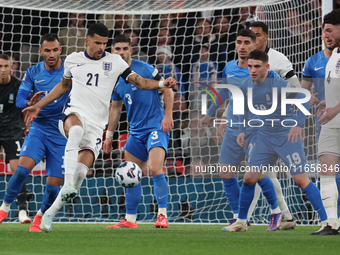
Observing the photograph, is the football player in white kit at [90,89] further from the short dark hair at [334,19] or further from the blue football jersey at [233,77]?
the short dark hair at [334,19]

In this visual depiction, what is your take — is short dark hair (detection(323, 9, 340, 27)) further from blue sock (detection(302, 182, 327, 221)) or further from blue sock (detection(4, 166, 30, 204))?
blue sock (detection(4, 166, 30, 204))

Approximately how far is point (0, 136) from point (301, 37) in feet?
15.2

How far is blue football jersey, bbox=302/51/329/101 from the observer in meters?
5.96

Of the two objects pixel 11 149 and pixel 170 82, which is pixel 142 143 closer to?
pixel 170 82

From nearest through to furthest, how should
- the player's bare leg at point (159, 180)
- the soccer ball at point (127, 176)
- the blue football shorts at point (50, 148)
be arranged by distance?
the soccer ball at point (127, 176), the player's bare leg at point (159, 180), the blue football shorts at point (50, 148)

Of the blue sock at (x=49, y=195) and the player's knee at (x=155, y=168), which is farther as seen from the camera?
the blue sock at (x=49, y=195)

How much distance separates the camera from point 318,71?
596 centimetres

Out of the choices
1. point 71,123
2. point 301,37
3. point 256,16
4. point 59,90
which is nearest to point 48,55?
point 59,90

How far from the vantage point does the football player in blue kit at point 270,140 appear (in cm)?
536

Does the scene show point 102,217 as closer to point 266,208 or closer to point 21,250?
point 266,208

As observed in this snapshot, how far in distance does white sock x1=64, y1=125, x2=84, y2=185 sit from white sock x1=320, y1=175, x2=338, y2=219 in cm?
232

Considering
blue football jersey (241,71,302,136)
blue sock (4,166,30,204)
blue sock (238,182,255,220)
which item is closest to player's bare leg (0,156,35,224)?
blue sock (4,166,30,204)

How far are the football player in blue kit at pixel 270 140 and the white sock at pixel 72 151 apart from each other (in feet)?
5.50

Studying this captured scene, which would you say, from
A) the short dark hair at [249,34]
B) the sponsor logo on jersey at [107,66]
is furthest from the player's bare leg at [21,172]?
the short dark hair at [249,34]
